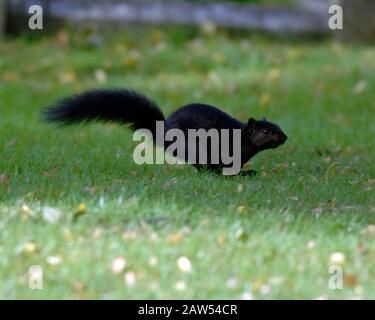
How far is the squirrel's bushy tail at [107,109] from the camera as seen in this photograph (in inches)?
Answer: 288

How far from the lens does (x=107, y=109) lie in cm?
753

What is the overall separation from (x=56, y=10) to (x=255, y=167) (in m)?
8.74

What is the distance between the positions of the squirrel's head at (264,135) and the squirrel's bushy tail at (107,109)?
759 millimetres

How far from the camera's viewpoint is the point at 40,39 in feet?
51.5

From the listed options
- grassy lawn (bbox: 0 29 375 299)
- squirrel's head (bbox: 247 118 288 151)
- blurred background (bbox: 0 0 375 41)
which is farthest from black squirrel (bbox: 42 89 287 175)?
blurred background (bbox: 0 0 375 41)

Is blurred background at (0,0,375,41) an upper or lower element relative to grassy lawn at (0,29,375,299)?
upper

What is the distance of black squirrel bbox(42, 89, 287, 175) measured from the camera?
745 centimetres

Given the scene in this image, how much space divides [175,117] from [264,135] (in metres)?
0.72

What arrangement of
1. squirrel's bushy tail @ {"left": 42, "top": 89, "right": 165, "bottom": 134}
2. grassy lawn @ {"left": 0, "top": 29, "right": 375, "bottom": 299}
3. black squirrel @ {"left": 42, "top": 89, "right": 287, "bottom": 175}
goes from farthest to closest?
black squirrel @ {"left": 42, "top": 89, "right": 287, "bottom": 175}
squirrel's bushy tail @ {"left": 42, "top": 89, "right": 165, "bottom": 134}
grassy lawn @ {"left": 0, "top": 29, "right": 375, "bottom": 299}

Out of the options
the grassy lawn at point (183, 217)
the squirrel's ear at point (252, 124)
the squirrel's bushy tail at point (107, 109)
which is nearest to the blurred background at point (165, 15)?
the grassy lawn at point (183, 217)

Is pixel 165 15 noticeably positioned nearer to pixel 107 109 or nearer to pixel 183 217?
pixel 107 109

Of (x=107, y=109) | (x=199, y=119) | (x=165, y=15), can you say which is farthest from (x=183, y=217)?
A: (x=165, y=15)

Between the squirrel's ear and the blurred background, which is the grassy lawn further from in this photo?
the blurred background

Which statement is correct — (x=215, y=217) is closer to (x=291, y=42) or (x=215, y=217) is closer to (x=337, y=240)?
(x=337, y=240)
